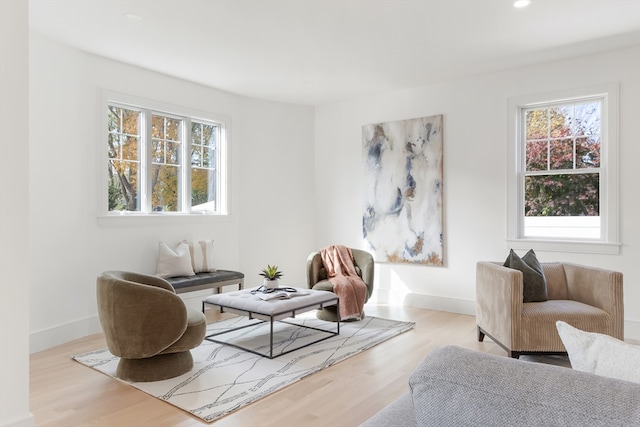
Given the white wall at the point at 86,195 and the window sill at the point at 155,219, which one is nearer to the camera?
the white wall at the point at 86,195

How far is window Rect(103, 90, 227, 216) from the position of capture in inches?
184

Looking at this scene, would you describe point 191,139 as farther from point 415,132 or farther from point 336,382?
point 336,382

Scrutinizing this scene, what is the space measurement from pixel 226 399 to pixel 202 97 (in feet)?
12.7

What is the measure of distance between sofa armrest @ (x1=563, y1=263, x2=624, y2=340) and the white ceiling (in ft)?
6.82

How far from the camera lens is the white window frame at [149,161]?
443 centimetres

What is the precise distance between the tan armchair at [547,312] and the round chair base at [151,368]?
247 cm

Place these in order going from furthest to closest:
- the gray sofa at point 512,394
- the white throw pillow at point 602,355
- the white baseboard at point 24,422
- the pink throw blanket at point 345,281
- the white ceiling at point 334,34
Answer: the pink throw blanket at point 345,281 < the white ceiling at point 334,34 < the white baseboard at point 24,422 < the white throw pillow at point 602,355 < the gray sofa at point 512,394

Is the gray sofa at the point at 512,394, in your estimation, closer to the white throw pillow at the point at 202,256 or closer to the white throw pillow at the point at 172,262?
the white throw pillow at the point at 172,262

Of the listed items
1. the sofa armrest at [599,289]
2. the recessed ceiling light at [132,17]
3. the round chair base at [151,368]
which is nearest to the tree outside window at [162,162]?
the recessed ceiling light at [132,17]

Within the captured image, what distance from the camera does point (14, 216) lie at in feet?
7.46

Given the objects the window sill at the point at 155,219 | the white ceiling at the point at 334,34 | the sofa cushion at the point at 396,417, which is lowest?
the sofa cushion at the point at 396,417

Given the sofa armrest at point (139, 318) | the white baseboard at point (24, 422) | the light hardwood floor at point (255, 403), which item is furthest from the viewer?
the sofa armrest at point (139, 318)

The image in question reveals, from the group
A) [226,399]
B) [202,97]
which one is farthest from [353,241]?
[226,399]

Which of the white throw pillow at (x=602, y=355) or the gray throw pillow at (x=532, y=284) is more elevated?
the white throw pillow at (x=602, y=355)
